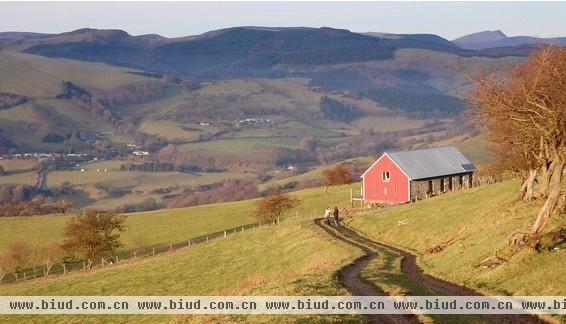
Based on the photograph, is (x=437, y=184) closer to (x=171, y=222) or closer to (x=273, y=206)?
(x=273, y=206)

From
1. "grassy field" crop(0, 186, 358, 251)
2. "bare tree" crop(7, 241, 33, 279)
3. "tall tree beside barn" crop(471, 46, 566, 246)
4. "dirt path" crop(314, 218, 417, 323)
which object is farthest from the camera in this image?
"grassy field" crop(0, 186, 358, 251)

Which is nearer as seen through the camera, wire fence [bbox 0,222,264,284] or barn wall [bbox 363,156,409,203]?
wire fence [bbox 0,222,264,284]

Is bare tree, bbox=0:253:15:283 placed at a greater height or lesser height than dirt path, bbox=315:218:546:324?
lesser

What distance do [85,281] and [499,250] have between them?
41.8m

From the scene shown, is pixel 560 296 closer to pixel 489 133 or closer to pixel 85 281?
pixel 489 133

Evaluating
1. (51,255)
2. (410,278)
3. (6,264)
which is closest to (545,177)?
(410,278)

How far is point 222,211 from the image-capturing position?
389 feet

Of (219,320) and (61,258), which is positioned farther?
(61,258)

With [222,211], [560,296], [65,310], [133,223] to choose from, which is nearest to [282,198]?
[222,211]

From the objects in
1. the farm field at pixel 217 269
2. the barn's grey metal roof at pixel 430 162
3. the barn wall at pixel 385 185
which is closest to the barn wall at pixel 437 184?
the barn's grey metal roof at pixel 430 162

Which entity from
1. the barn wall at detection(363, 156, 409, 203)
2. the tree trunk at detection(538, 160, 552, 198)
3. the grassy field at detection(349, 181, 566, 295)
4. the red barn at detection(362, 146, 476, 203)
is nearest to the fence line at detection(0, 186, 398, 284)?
the barn wall at detection(363, 156, 409, 203)

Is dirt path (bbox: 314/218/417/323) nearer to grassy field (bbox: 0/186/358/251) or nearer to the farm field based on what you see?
the farm field

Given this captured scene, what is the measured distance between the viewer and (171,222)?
113750 millimetres

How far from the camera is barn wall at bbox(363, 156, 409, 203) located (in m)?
91.3
